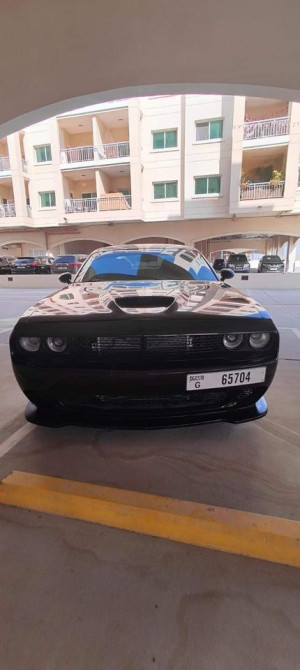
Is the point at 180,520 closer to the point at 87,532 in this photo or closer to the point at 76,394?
the point at 87,532

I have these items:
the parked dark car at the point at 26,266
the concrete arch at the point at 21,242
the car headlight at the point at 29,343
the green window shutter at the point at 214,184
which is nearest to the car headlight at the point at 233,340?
the car headlight at the point at 29,343

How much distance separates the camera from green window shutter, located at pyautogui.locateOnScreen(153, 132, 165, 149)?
56.3ft

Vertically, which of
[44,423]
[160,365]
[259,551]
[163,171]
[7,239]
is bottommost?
[259,551]

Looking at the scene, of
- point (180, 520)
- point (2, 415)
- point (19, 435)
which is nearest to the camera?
point (180, 520)

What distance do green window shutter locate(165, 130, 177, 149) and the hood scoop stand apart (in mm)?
17706

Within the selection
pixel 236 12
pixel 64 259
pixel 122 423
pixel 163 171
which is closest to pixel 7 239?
pixel 64 259

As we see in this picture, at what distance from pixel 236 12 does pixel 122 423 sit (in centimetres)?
367

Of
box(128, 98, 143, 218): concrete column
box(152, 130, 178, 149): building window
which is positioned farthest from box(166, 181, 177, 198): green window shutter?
box(152, 130, 178, 149): building window

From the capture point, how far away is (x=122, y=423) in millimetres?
1824

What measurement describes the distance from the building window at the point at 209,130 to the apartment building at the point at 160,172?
49 mm

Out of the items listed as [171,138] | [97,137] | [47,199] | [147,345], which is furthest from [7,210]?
[147,345]

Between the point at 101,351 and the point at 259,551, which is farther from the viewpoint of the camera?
the point at 101,351

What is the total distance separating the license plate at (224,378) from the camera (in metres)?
1.77

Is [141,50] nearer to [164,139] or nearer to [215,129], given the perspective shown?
[215,129]
